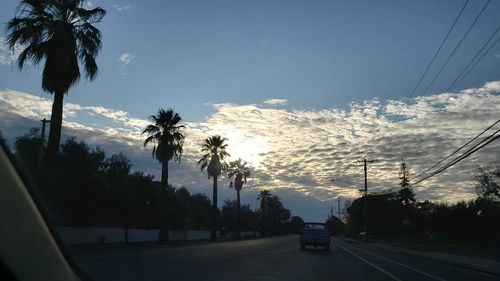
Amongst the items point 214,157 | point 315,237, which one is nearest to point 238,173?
point 214,157

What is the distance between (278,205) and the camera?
642 ft

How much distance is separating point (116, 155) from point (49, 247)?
171ft

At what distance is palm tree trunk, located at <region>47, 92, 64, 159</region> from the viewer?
3025cm

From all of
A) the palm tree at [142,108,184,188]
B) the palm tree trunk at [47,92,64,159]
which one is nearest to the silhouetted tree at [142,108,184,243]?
the palm tree at [142,108,184,188]

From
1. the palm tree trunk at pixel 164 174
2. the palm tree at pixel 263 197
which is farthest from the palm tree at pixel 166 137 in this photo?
the palm tree at pixel 263 197

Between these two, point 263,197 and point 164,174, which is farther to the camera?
point 263,197

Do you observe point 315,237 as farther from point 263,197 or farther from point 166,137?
point 263,197

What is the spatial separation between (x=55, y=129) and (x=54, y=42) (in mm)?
4693

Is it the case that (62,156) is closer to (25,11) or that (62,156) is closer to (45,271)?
(25,11)

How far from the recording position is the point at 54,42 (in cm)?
3100

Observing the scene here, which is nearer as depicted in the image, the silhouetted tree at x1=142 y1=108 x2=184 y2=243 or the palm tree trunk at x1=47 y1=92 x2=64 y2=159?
the palm tree trunk at x1=47 y1=92 x2=64 y2=159

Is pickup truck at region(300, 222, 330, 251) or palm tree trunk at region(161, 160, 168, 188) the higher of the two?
palm tree trunk at region(161, 160, 168, 188)

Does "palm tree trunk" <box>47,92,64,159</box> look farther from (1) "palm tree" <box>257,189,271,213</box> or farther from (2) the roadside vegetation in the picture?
(1) "palm tree" <box>257,189,271,213</box>

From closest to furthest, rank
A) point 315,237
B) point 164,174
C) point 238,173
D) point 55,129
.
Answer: point 55,129 → point 315,237 → point 164,174 → point 238,173
